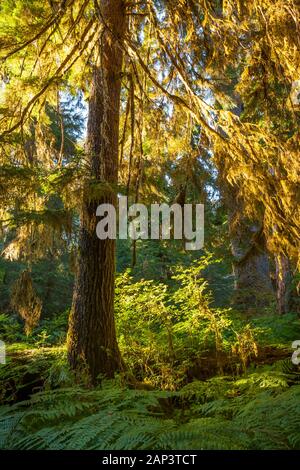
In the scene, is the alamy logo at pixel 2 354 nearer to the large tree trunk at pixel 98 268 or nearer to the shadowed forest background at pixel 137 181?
the shadowed forest background at pixel 137 181

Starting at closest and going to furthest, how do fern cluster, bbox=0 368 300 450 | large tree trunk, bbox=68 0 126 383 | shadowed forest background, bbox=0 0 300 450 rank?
fern cluster, bbox=0 368 300 450 → shadowed forest background, bbox=0 0 300 450 → large tree trunk, bbox=68 0 126 383

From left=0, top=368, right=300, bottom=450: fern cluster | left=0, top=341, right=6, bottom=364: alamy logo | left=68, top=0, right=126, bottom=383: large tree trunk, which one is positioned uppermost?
left=68, top=0, right=126, bottom=383: large tree trunk

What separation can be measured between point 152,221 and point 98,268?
1.83 metres

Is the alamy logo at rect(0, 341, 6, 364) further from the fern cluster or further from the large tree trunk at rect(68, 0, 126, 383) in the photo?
the fern cluster

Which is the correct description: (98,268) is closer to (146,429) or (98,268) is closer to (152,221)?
(152,221)

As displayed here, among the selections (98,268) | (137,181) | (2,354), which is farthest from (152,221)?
(2,354)

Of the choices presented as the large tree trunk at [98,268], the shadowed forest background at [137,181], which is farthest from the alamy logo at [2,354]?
the large tree trunk at [98,268]

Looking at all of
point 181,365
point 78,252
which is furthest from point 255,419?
point 78,252

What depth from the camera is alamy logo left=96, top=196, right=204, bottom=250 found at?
16.2ft

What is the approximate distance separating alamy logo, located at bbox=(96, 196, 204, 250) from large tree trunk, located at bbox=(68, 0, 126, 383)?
12cm

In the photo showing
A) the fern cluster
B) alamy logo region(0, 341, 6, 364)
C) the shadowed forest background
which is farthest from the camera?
alamy logo region(0, 341, 6, 364)

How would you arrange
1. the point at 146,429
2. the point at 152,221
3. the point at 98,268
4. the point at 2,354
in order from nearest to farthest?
the point at 146,429
the point at 98,268
the point at 2,354
the point at 152,221

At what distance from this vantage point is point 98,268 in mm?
4969

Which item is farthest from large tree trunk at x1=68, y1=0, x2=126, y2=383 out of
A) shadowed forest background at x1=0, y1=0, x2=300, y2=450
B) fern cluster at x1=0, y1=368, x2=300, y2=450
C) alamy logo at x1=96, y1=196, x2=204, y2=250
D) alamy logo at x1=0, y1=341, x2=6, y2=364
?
fern cluster at x1=0, y1=368, x2=300, y2=450
